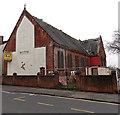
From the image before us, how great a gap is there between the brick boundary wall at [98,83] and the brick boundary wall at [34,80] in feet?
11.1

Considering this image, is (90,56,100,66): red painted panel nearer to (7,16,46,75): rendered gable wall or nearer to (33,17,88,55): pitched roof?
(33,17,88,55): pitched roof

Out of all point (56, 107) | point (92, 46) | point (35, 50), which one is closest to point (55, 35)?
point (35, 50)

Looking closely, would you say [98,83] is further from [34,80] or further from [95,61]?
[95,61]

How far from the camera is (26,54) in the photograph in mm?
25453

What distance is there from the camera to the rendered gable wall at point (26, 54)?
77.3 feet

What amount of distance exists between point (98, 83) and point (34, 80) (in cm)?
899

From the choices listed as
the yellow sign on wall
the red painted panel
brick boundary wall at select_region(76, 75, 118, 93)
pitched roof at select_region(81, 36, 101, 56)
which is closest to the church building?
the yellow sign on wall

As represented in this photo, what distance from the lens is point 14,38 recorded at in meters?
28.1

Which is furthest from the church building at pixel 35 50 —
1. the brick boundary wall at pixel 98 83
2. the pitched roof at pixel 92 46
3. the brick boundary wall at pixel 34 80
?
the pitched roof at pixel 92 46

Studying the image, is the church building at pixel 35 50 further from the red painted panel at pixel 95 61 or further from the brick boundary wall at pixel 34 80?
the red painted panel at pixel 95 61

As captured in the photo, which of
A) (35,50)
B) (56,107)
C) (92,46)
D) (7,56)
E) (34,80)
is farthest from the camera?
(92,46)

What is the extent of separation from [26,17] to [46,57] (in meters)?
9.87

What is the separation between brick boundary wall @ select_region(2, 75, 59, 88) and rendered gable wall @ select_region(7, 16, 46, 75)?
3881 mm

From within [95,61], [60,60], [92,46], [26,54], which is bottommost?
[60,60]
